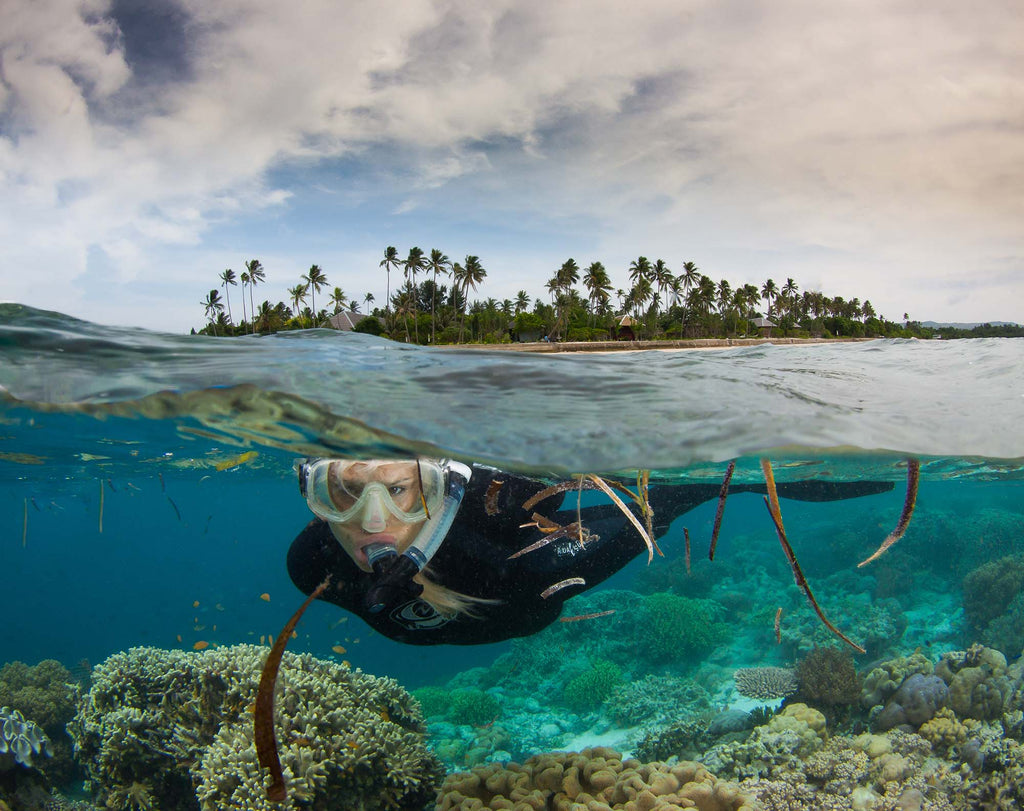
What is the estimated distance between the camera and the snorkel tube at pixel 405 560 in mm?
5051

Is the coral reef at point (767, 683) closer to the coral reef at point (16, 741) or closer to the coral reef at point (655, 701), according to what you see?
the coral reef at point (655, 701)

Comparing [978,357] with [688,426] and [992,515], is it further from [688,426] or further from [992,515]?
[992,515]

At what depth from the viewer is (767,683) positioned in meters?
12.1

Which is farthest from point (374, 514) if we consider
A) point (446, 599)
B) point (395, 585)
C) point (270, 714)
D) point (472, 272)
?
point (472, 272)

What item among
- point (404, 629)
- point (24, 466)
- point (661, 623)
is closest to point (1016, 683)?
point (661, 623)

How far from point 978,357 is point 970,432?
275 centimetres

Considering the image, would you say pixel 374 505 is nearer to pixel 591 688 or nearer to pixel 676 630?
pixel 591 688

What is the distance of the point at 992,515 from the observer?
22.9 metres

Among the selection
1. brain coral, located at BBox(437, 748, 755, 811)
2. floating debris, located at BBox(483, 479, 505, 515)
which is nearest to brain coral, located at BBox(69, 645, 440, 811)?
brain coral, located at BBox(437, 748, 755, 811)

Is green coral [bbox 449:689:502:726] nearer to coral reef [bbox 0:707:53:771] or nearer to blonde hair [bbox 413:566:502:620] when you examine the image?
coral reef [bbox 0:707:53:771]

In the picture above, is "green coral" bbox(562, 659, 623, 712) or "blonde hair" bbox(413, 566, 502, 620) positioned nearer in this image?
"blonde hair" bbox(413, 566, 502, 620)

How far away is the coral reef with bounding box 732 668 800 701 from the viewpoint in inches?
463

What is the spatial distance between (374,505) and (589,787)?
3740mm

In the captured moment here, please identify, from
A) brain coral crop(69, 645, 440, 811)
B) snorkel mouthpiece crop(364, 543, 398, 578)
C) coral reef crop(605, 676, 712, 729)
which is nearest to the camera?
snorkel mouthpiece crop(364, 543, 398, 578)
